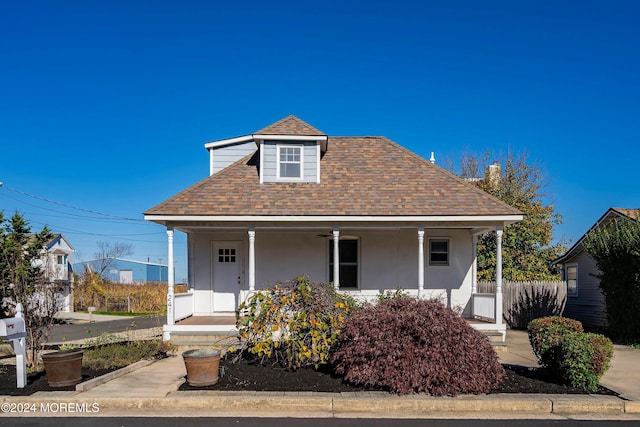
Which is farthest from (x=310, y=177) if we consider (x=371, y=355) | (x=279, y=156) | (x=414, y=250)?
(x=371, y=355)

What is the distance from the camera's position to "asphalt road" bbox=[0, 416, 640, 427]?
681 centimetres

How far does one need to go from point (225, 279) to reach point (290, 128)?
16.2ft

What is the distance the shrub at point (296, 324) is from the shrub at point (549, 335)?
342 centimetres

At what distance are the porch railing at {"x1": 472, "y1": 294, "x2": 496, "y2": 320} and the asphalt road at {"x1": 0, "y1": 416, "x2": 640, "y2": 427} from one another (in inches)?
252

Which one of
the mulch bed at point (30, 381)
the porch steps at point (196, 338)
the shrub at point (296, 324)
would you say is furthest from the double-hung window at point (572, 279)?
the mulch bed at point (30, 381)

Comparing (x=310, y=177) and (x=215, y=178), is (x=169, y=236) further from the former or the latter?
(x=310, y=177)

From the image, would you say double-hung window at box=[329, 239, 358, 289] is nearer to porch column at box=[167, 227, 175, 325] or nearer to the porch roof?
the porch roof

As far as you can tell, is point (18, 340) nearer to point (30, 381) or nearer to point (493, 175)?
point (30, 381)

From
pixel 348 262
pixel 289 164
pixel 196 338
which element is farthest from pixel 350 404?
pixel 289 164

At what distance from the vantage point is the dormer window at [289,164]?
15203 mm

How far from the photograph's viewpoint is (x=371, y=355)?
324 inches

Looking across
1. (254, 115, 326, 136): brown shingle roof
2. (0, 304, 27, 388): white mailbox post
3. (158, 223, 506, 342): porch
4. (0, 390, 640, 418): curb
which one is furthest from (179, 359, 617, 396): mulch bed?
(254, 115, 326, 136): brown shingle roof

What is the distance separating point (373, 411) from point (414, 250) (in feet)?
27.5

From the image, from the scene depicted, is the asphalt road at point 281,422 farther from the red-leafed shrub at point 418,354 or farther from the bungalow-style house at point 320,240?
the bungalow-style house at point 320,240
